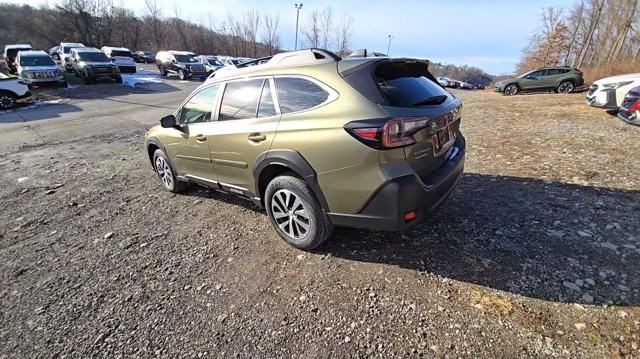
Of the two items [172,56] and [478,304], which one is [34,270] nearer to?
[478,304]

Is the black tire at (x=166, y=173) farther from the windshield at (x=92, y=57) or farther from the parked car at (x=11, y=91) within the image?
the windshield at (x=92, y=57)

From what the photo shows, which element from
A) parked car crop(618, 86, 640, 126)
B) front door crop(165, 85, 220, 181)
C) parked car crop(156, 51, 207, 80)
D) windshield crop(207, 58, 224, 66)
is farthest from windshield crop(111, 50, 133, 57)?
parked car crop(618, 86, 640, 126)

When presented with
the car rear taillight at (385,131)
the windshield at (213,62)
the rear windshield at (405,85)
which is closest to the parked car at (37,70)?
the windshield at (213,62)

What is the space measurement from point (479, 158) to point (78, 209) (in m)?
6.51

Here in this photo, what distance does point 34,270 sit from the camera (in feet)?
10.3

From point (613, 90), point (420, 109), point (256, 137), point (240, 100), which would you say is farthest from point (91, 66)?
point (613, 90)

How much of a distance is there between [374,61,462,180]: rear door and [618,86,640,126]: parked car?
6.76 metres

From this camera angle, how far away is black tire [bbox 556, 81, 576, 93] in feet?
60.0

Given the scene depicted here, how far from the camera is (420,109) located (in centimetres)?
263

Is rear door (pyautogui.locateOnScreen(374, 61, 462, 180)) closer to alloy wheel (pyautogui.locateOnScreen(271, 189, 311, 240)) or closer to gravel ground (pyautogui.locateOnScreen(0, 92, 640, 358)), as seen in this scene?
gravel ground (pyautogui.locateOnScreen(0, 92, 640, 358))

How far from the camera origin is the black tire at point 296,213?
2922 millimetres

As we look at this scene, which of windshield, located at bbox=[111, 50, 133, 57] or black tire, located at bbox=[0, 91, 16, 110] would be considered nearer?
black tire, located at bbox=[0, 91, 16, 110]

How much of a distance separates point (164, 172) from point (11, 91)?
13503 millimetres

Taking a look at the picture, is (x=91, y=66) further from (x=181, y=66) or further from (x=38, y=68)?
(x=181, y=66)
